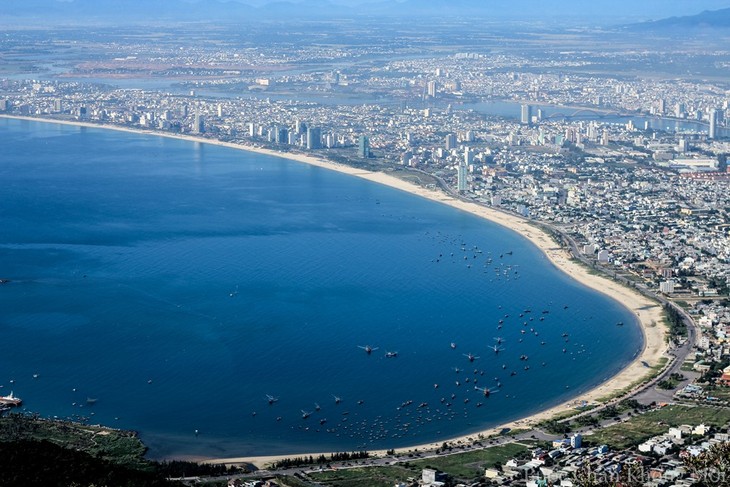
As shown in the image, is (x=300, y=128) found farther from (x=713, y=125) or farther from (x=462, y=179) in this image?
(x=713, y=125)

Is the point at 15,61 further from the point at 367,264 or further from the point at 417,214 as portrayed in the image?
the point at 367,264

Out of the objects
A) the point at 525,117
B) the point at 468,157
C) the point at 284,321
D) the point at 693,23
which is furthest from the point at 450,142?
the point at 693,23

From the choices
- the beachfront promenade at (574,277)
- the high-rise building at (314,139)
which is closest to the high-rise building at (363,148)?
the beachfront promenade at (574,277)

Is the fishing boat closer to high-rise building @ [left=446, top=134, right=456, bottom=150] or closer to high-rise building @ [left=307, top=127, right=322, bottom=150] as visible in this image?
high-rise building @ [left=307, top=127, right=322, bottom=150]

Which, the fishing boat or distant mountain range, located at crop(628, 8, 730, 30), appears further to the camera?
distant mountain range, located at crop(628, 8, 730, 30)

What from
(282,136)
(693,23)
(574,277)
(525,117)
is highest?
(693,23)

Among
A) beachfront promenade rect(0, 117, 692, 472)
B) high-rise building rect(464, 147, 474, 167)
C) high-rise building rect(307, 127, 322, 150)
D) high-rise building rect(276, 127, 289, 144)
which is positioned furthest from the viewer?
high-rise building rect(276, 127, 289, 144)

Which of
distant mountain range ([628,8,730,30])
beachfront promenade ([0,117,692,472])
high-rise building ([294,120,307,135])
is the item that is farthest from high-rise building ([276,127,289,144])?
distant mountain range ([628,8,730,30])

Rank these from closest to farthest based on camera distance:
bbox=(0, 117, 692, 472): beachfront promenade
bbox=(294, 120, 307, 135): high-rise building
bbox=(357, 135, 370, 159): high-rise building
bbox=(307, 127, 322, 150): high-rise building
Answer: bbox=(0, 117, 692, 472): beachfront promenade, bbox=(357, 135, 370, 159): high-rise building, bbox=(307, 127, 322, 150): high-rise building, bbox=(294, 120, 307, 135): high-rise building
